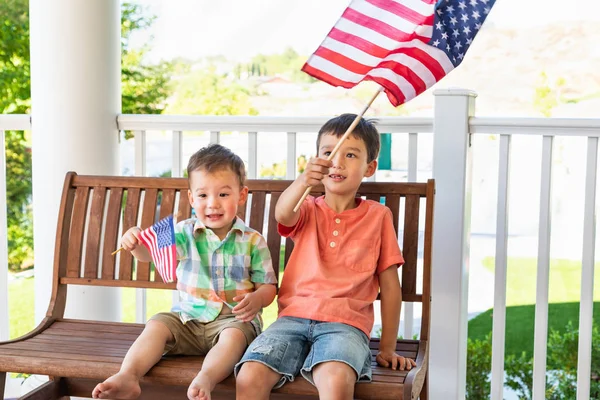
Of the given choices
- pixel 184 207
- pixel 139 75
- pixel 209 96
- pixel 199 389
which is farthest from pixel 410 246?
pixel 209 96

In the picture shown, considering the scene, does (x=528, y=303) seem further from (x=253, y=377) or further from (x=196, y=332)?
(x=253, y=377)

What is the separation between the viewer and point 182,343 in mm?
2857

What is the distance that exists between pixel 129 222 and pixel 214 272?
614 millimetres

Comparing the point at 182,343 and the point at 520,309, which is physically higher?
the point at 182,343

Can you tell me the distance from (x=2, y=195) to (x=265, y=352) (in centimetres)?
180

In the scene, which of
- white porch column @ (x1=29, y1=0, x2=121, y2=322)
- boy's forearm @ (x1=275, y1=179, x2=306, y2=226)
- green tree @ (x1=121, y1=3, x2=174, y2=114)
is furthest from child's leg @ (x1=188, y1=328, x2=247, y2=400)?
green tree @ (x1=121, y1=3, x2=174, y2=114)

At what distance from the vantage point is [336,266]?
291 cm

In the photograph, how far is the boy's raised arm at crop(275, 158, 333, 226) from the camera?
2719 millimetres

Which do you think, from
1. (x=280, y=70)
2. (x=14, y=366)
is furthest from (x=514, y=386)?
(x=280, y=70)

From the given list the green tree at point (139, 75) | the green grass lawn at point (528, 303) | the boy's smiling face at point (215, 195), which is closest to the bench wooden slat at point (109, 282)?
the boy's smiling face at point (215, 195)

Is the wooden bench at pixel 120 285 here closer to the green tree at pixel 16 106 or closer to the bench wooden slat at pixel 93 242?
the bench wooden slat at pixel 93 242

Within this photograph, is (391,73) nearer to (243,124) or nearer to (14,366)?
(243,124)

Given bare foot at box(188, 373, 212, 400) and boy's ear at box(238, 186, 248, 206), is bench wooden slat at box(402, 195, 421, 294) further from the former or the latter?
bare foot at box(188, 373, 212, 400)

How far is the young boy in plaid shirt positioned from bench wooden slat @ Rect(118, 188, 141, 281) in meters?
0.34
